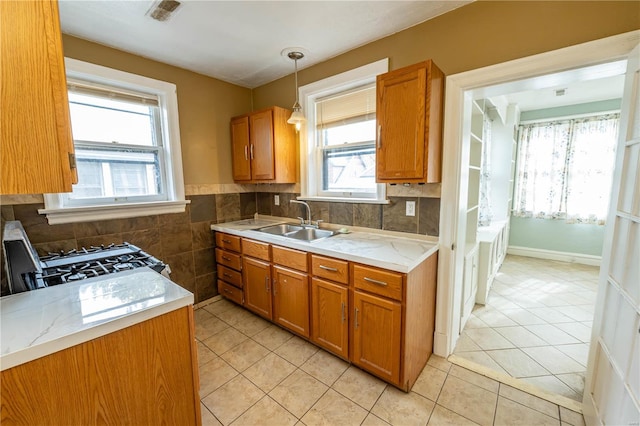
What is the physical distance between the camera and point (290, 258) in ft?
7.22

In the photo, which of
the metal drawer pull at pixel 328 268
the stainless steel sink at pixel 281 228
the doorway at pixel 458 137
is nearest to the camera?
the doorway at pixel 458 137

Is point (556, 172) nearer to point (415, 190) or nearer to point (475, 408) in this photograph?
point (415, 190)

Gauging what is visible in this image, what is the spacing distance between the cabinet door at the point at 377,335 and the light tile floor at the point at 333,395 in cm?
14

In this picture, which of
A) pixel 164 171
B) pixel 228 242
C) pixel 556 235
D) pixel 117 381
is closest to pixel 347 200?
pixel 228 242

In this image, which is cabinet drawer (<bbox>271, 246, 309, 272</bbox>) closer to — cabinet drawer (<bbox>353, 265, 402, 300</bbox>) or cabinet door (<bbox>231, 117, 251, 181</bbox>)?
cabinet drawer (<bbox>353, 265, 402, 300</bbox>)

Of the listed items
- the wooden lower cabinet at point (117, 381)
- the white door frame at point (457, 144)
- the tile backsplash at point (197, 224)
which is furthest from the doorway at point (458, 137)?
the wooden lower cabinet at point (117, 381)

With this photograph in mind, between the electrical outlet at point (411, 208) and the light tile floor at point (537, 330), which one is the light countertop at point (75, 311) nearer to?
the electrical outlet at point (411, 208)

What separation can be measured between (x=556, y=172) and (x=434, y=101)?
393 cm

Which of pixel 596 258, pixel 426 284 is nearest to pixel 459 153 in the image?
pixel 426 284

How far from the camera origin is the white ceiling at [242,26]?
1.77 metres

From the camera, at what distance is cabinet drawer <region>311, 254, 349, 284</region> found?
186 centimetres

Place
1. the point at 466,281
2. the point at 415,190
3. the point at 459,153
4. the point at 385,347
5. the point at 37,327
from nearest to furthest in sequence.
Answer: the point at 37,327
the point at 385,347
the point at 459,153
the point at 415,190
the point at 466,281

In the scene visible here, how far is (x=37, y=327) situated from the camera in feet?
2.88

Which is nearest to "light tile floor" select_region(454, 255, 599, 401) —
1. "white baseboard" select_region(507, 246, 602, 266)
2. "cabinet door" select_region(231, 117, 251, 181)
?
"white baseboard" select_region(507, 246, 602, 266)
